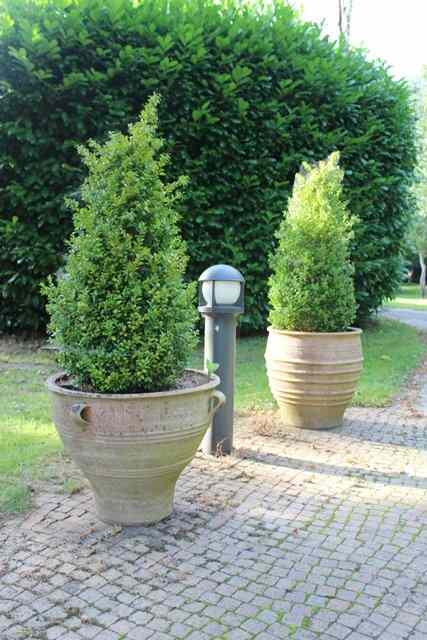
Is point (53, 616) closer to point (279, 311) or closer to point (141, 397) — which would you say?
point (141, 397)

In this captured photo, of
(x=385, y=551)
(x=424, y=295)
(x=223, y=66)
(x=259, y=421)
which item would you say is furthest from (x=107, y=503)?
(x=424, y=295)

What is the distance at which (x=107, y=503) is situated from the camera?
341 cm

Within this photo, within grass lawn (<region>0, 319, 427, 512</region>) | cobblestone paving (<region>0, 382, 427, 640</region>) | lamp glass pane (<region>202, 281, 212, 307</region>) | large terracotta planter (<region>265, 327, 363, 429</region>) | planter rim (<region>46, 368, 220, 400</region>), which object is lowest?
cobblestone paving (<region>0, 382, 427, 640</region>)

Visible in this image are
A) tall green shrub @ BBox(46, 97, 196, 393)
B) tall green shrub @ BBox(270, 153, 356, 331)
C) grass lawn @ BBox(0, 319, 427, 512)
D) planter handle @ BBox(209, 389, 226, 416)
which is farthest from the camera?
tall green shrub @ BBox(270, 153, 356, 331)

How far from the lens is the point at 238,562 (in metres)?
3.12

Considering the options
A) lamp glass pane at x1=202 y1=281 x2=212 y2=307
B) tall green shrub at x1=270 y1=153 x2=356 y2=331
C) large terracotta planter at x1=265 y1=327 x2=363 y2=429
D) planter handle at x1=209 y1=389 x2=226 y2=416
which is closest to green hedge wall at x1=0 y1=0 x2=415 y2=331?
tall green shrub at x1=270 y1=153 x2=356 y2=331

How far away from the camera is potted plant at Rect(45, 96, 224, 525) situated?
317 centimetres

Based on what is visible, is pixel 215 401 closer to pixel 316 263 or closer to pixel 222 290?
pixel 222 290

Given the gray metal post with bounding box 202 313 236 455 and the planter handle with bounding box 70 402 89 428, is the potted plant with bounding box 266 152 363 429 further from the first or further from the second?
the planter handle with bounding box 70 402 89 428

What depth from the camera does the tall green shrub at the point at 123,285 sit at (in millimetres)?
3244

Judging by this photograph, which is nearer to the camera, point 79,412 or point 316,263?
point 79,412

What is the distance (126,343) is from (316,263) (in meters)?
2.80

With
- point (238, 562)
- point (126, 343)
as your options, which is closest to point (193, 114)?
point (126, 343)

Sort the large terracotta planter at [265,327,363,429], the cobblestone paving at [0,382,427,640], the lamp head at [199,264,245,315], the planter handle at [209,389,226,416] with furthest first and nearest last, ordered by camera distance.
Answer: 1. the large terracotta planter at [265,327,363,429]
2. the lamp head at [199,264,245,315]
3. the planter handle at [209,389,226,416]
4. the cobblestone paving at [0,382,427,640]
